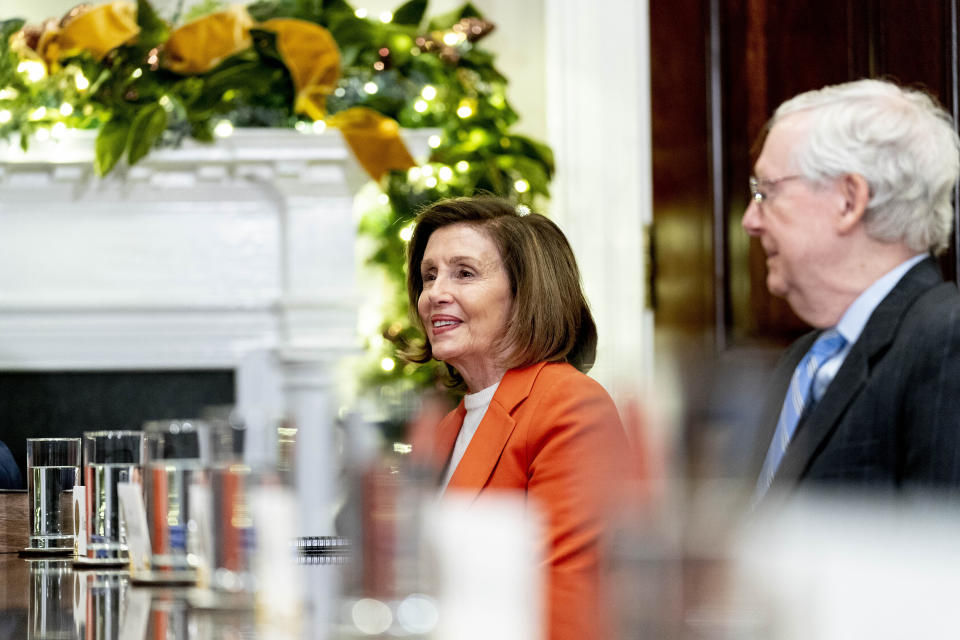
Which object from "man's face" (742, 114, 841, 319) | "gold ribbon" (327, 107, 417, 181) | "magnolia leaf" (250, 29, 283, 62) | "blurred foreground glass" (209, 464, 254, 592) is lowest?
"blurred foreground glass" (209, 464, 254, 592)

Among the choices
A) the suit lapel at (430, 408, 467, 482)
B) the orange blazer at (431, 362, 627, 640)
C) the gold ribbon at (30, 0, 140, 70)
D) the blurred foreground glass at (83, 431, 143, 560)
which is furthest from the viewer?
the gold ribbon at (30, 0, 140, 70)

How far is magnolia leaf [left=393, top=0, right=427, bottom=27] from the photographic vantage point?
3.47 metres

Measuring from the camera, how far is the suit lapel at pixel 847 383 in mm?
1498

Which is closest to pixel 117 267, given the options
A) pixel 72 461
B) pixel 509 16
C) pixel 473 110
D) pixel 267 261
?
pixel 267 261

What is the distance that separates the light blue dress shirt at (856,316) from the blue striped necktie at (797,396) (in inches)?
0.4

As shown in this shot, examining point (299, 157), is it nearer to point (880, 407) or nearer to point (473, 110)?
point (473, 110)

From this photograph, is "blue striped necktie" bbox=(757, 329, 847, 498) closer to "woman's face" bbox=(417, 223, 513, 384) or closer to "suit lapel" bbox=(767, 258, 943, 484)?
"suit lapel" bbox=(767, 258, 943, 484)

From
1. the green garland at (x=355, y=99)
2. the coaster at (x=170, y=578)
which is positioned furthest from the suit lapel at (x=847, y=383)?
the green garland at (x=355, y=99)

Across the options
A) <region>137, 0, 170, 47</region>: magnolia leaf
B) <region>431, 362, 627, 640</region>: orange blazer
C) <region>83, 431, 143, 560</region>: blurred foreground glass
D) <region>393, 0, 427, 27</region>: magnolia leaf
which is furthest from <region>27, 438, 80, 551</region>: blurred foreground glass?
<region>393, 0, 427, 27</region>: magnolia leaf

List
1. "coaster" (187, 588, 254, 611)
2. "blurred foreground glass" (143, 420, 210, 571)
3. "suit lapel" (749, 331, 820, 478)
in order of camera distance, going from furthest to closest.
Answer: "suit lapel" (749, 331, 820, 478), "blurred foreground glass" (143, 420, 210, 571), "coaster" (187, 588, 254, 611)

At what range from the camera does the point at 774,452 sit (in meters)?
1.68

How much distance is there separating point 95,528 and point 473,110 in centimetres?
228

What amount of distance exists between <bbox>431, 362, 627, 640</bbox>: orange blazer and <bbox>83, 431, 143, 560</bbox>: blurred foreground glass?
1.36 ft

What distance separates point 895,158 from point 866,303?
0.67 feet
